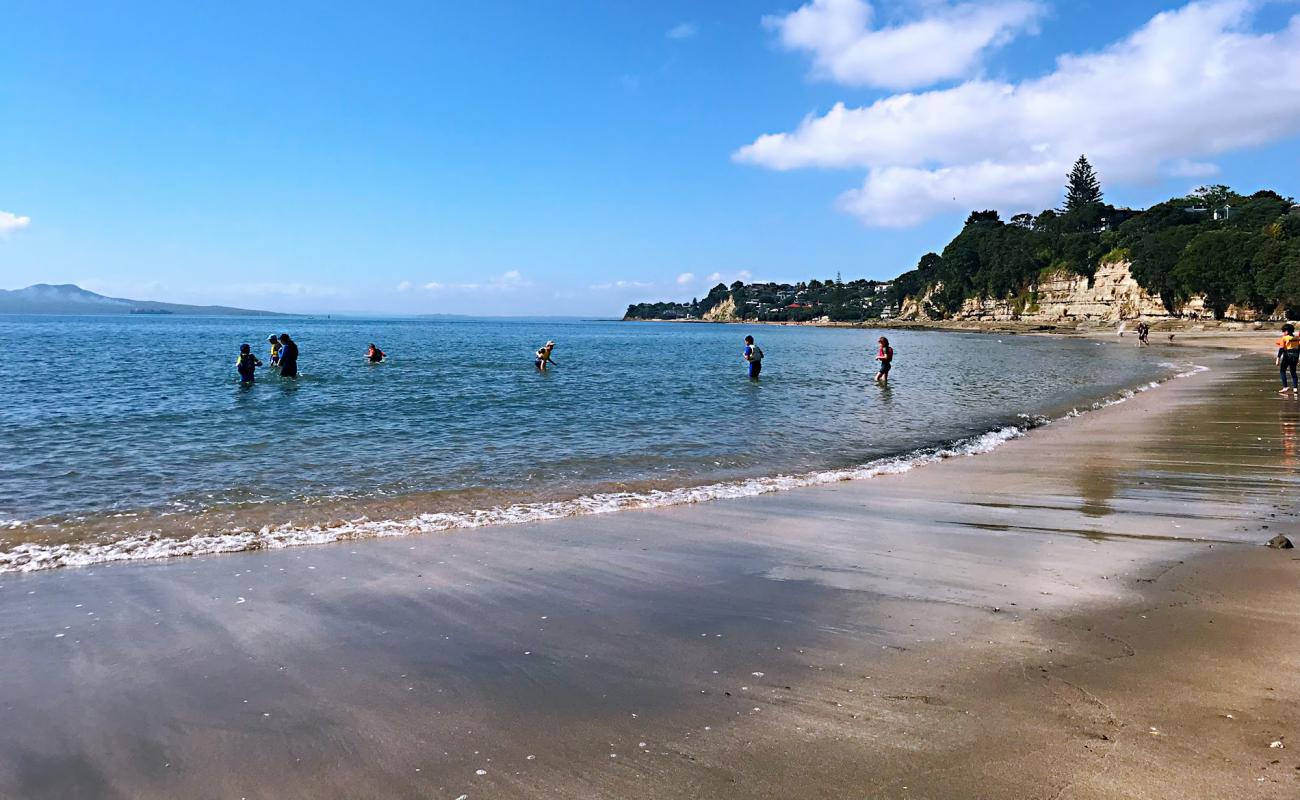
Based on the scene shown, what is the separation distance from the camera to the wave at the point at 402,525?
24.2 feet

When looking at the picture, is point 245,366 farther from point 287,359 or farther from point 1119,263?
point 1119,263

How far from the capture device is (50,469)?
11555 mm

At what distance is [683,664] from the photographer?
4598 millimetres

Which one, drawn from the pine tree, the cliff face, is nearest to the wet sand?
the cliff face

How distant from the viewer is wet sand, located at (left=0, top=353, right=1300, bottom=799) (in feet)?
Result: 11.3

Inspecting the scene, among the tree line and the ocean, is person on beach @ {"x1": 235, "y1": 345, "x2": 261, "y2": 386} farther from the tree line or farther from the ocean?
the tree line

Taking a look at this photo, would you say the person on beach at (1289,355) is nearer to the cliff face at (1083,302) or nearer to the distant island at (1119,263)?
the distant island at (1119,263)

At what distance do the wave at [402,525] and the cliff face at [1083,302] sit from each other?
102m

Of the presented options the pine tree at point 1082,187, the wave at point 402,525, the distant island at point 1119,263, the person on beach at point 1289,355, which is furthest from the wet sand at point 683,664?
the pine tree at point 1082,187

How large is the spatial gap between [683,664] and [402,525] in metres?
4.93

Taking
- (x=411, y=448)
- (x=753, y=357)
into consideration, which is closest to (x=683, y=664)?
(x=411, y=448)

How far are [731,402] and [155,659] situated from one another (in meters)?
19.1

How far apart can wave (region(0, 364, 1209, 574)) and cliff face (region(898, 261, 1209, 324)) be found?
102 meters

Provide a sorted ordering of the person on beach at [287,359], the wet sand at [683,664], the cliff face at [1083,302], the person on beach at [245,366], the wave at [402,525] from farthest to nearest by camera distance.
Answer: the cliff face at [1083,302]
the person on beach at [287,359]
the person on beach at [245,366]
the wave at [402,525]
the wet sand at [683,664]
